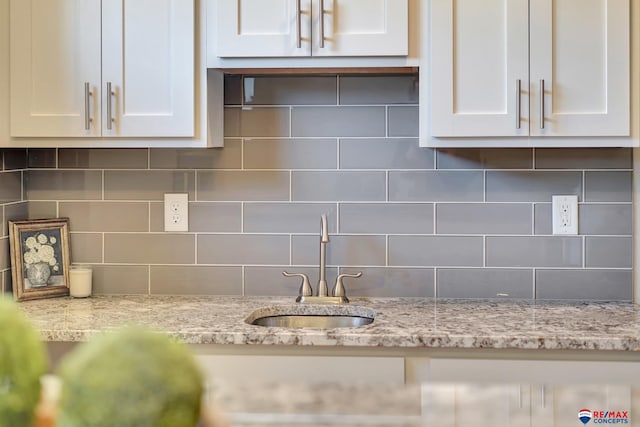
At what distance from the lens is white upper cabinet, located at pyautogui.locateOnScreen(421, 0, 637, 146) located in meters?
2.53

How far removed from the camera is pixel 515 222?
2.87m

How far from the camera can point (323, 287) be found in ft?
9.20

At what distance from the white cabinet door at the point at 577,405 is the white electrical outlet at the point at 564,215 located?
1.52 m

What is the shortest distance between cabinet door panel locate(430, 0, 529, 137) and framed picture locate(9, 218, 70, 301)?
1304mm

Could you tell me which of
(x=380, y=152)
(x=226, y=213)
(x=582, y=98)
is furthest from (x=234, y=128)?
(x=582, y=98)

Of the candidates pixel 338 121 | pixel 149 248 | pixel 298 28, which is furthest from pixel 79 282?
pixel 298 28

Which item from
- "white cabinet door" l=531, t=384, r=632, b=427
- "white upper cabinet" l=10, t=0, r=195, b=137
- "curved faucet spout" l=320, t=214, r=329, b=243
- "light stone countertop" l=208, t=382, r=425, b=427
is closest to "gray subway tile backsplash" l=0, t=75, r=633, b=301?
"curved faucet spout" l=320, t=214, r=329, b=243

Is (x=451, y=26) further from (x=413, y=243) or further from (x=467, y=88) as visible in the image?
(x=413, y=243)

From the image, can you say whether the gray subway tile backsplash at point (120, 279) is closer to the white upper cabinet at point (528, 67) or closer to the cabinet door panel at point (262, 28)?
the cabinet door panel at point (262, 28)

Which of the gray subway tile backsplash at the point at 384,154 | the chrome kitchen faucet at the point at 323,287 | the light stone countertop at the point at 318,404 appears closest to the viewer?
the light stone countertop at the point at 318,404

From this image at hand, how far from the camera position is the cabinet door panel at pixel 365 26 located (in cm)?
256

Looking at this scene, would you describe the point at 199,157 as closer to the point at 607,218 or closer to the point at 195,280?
the point at 195,280

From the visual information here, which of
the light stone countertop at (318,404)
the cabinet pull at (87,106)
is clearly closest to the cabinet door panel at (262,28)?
the cabinet pull at (87,106)

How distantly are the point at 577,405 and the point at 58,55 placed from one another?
1.98 m
